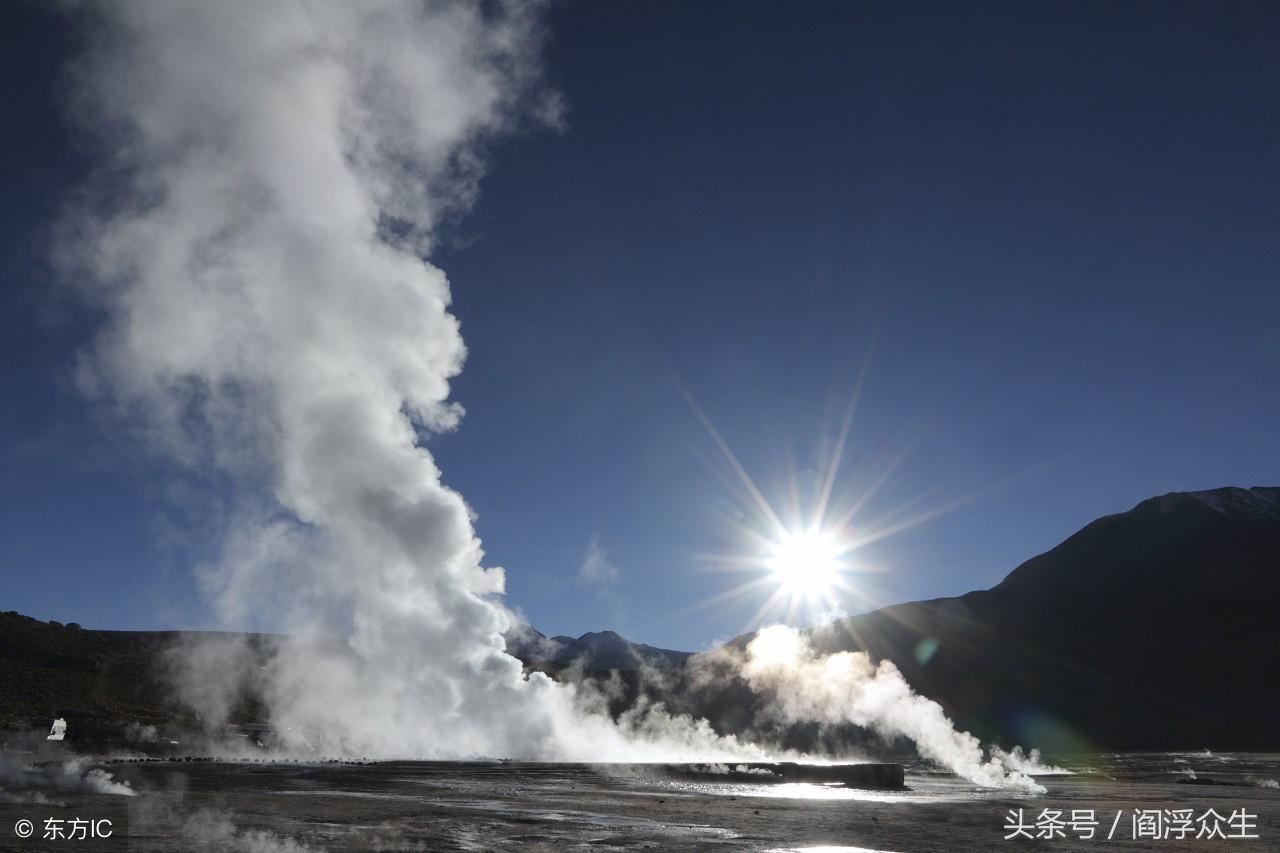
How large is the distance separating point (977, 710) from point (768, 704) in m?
41.7

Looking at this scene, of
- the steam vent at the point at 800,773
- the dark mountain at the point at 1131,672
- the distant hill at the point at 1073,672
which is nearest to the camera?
the steam vent at the point at 800,773

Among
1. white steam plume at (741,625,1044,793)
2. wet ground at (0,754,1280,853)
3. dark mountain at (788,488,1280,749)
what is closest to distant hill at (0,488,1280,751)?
dark mountain at (788,488,1280,749)

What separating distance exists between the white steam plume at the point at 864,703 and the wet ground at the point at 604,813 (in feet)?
44.9

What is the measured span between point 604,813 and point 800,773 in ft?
84.2

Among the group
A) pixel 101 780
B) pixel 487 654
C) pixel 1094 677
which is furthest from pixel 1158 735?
pixel 101 780

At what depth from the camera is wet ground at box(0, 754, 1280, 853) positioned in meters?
23.4

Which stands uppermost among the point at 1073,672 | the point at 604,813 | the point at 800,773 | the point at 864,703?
the point at 1073,672

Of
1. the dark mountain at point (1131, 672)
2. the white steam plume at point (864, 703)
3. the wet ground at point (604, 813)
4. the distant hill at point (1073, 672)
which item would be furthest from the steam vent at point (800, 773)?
the dark mountain at point (1131, 672)

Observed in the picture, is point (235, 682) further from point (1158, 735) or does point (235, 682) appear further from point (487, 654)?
point (1158, 735)

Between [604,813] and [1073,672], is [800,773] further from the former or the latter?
[1073,672]

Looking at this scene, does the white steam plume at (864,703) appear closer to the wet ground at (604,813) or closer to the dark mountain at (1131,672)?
the wet ground at (604,813)

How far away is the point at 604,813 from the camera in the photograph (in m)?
32.0

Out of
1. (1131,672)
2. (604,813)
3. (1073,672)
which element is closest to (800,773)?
(604,813)

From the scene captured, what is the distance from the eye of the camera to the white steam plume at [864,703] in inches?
2844
